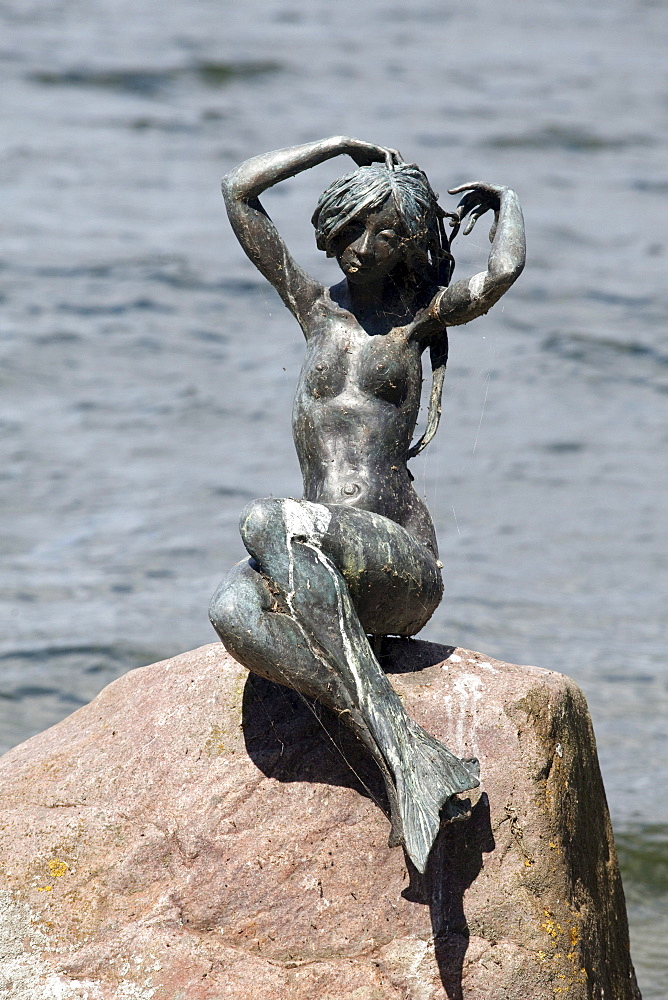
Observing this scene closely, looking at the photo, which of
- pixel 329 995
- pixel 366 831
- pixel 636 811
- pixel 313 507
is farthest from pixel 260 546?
pixel 636 811

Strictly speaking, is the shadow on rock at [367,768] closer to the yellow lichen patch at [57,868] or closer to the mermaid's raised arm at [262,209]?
the yellow lichen patch at [57,868]

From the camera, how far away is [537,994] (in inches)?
201

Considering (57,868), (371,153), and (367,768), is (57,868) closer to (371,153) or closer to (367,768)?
(367,768)

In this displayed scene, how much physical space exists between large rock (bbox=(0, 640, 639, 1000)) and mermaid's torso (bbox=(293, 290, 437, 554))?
0.67 m

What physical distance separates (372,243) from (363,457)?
833 millimetres

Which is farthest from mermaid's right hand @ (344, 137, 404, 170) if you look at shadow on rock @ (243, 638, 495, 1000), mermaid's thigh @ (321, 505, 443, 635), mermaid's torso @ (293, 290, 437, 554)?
shadow on rock @ (243, 638, 495, 1000)

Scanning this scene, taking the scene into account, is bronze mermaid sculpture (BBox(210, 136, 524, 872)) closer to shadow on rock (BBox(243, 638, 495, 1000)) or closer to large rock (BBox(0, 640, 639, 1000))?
shadow on rock (BBox(243, 638, 495, 1000))

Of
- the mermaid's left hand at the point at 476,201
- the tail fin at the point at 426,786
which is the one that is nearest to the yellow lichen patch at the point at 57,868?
the tail fin at the point at 426,786

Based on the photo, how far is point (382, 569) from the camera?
5.18 meters

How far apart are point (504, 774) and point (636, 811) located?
3.64 m

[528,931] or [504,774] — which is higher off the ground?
[504,774]

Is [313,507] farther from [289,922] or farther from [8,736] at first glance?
[8,736]

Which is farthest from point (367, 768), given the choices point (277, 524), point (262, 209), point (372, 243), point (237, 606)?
point (262, 209)

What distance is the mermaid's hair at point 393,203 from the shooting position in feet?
18.0
